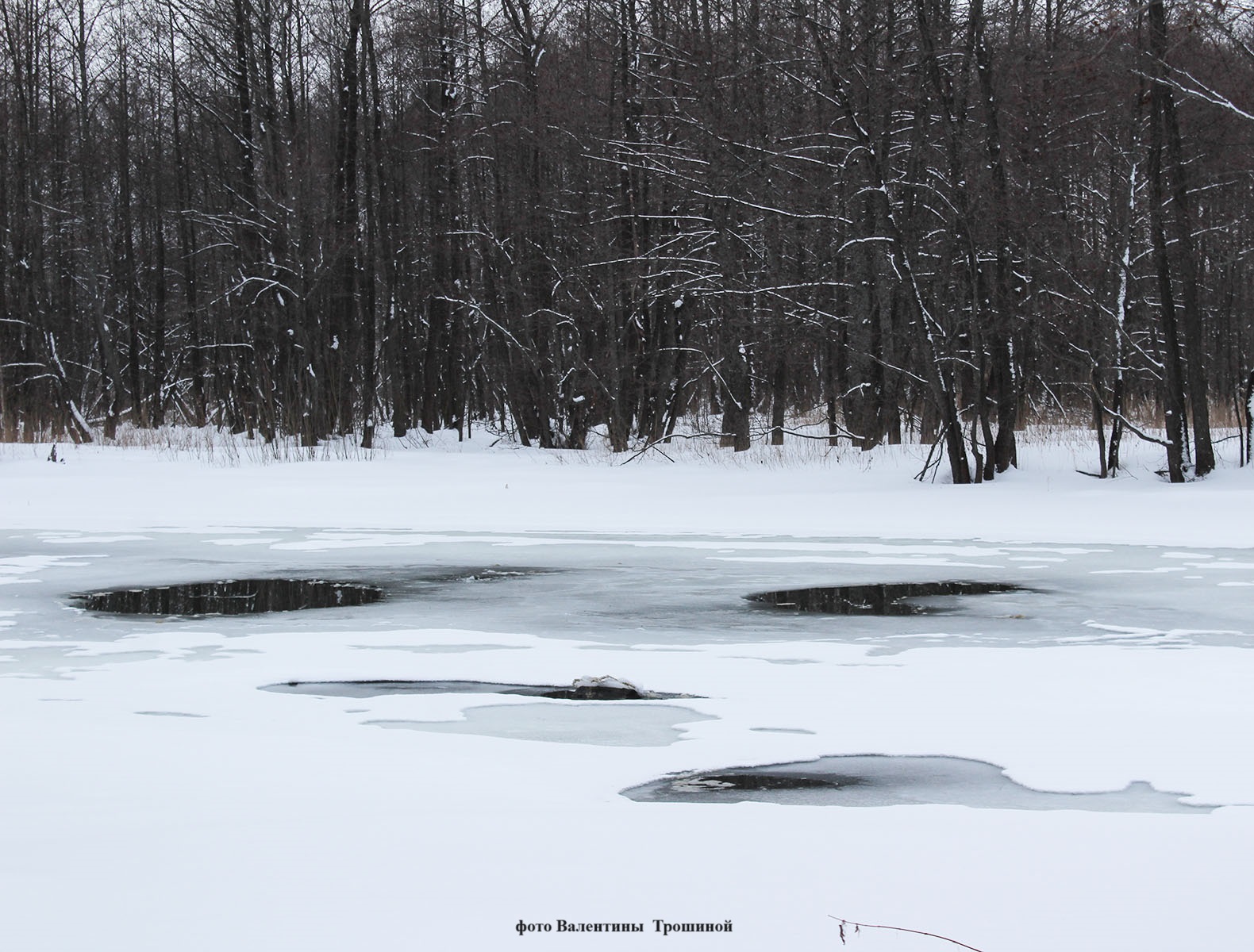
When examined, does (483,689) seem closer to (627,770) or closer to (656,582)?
(627,770)

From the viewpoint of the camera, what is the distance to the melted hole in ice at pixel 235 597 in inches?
329

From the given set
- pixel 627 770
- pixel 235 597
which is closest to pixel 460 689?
pixel 627 770

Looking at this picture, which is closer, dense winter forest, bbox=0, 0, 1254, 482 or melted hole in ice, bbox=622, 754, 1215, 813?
melted hole in ice, bbox=622, 754, 1215, 813

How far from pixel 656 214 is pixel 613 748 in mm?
20657

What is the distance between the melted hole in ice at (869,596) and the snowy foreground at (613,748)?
246 millimetres

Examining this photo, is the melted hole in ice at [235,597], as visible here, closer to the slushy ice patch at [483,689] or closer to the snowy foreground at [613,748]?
the snowy foreground at [613,748]

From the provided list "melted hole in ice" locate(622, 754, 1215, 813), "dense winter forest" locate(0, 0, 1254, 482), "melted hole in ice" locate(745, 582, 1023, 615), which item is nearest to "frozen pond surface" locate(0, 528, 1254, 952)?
"melted hole in ice" locate(622, 754, 1215, 813)

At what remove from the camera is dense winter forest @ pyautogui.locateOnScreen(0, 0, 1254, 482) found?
16938 millimetres

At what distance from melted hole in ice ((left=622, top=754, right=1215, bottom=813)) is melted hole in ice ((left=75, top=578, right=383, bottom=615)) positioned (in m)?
4.70

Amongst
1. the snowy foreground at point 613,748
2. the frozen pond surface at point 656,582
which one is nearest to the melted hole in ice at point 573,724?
the snowy foreground at point 613,748

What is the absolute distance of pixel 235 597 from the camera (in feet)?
29.1

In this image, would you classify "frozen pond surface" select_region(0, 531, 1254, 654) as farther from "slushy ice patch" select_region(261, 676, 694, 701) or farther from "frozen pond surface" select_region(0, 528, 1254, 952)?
"slushy ice patch" select_region(261, 676, 694, 701)

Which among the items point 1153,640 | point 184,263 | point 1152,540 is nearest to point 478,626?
point 1153,640

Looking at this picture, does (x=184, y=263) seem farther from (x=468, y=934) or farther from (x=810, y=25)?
(x=468, y=934)
